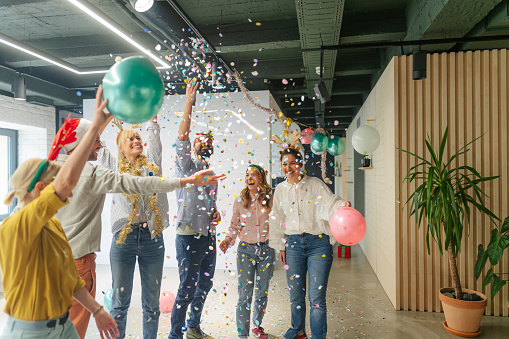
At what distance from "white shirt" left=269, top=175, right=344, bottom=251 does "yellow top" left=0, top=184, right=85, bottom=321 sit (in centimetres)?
182

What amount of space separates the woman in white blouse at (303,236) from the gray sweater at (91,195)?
55.0 inches

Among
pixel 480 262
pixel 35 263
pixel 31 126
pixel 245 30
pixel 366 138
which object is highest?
pixel 245 30

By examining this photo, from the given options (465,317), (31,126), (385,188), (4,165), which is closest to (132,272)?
(465,317)

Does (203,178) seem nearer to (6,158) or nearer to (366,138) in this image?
(366,138)

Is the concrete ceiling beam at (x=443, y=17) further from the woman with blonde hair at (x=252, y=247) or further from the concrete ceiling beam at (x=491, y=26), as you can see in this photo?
the woman with blonde hair at (x=252, y=247)

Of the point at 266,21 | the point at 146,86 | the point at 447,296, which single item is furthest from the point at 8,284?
the point at 266,21

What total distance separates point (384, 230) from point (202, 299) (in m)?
2.66

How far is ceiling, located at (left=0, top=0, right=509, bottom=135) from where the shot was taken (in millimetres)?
3168

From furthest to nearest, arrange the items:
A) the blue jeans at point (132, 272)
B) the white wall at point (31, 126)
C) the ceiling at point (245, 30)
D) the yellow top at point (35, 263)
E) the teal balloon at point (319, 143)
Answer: the white wall at point (31, 126), the teal balloon at point (319, 143), the ceiling at point (245, 30), the blue jeans at point (132, 272), the yellow top at point (35, 263)

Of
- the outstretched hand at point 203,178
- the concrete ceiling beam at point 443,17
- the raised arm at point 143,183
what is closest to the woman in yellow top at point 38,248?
the raised arm at point 143,183

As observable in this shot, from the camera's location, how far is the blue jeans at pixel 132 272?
Result: 7.39 feet

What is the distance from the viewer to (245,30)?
13.8ft

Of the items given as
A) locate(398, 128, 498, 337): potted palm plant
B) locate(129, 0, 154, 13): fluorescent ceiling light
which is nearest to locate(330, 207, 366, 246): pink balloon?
locate(398, 128, 498, 337): potted palm plant

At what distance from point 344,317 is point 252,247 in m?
1.41
